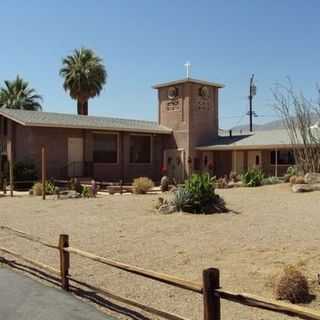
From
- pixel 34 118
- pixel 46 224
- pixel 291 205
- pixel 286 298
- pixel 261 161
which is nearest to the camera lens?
pixel 286 298

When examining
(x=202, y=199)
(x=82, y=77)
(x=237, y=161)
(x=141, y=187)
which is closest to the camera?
(x=202, y=199)

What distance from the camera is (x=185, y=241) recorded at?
10344mm

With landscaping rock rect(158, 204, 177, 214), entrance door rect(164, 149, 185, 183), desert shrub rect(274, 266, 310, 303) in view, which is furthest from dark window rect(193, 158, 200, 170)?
desert shrub rect(274, 266, 310, 303)

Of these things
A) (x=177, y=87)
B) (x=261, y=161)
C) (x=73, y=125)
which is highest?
(x=177, y=87)

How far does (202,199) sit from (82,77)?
3294cm

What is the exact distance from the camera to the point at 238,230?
447 inches

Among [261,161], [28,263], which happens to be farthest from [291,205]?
[261,161]

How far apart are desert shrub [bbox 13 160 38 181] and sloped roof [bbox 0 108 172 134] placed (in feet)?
7.19

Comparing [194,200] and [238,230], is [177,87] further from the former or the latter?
[238,230]

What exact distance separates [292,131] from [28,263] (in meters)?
18.6

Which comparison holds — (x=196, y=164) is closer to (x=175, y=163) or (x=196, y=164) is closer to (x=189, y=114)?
(x=175, y=163)

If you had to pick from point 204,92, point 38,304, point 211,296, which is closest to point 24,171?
point 204,92

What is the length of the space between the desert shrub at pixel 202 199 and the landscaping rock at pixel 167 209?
12.7 inches

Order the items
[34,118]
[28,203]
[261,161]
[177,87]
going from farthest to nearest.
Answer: [177,87]
[261,161]
[34,118]
[28,203]
